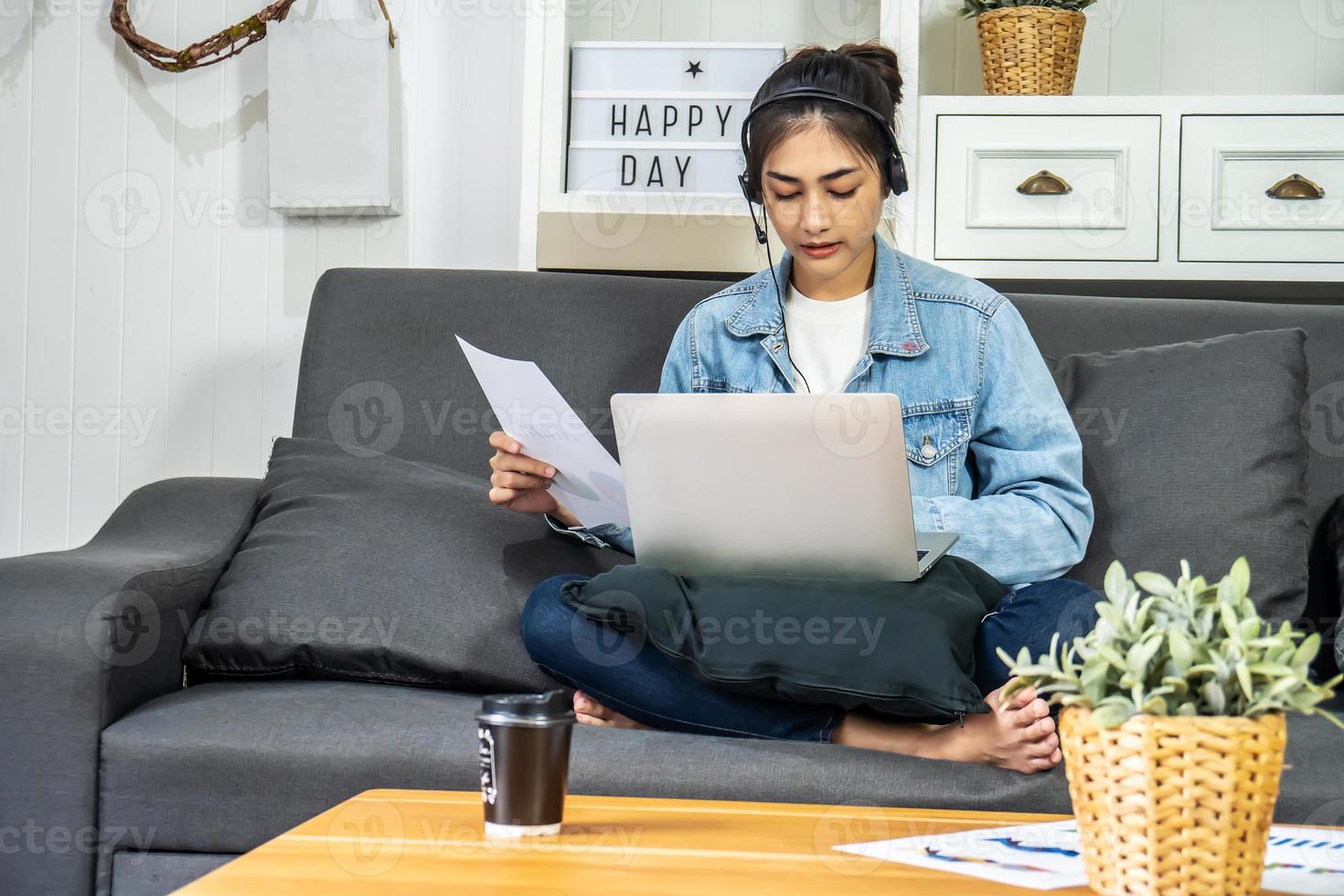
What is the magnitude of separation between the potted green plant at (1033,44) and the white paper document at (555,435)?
1.00 meters

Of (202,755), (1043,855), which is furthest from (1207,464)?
(202,755)

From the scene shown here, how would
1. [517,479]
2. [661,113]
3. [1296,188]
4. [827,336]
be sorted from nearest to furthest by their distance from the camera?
[517,479] → [827,336] → [1296,188] → [661,113]

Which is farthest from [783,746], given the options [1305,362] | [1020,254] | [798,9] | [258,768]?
[798,9]

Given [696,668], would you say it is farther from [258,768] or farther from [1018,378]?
[1018,378]

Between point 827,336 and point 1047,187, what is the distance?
54 cm

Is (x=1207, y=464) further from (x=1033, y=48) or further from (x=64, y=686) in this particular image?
(x=64, y=686)

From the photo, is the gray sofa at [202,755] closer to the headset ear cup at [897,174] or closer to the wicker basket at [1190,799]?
the wicker basket at [1190,799]

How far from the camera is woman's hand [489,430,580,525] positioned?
4.38ft

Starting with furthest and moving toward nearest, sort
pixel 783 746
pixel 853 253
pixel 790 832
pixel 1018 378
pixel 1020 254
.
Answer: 1. pixel 1020 254
2. pixel 853 253
3. pixel 1018 378
4. pixel 783 746
5. pixel 790 832

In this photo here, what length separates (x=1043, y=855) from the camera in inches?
27.4

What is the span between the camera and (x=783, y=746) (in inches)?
44.6

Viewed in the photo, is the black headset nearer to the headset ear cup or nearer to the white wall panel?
the headset ear cup

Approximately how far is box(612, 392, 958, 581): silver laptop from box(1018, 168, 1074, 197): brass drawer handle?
871 mm

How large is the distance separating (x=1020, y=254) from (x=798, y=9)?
2.10ft
